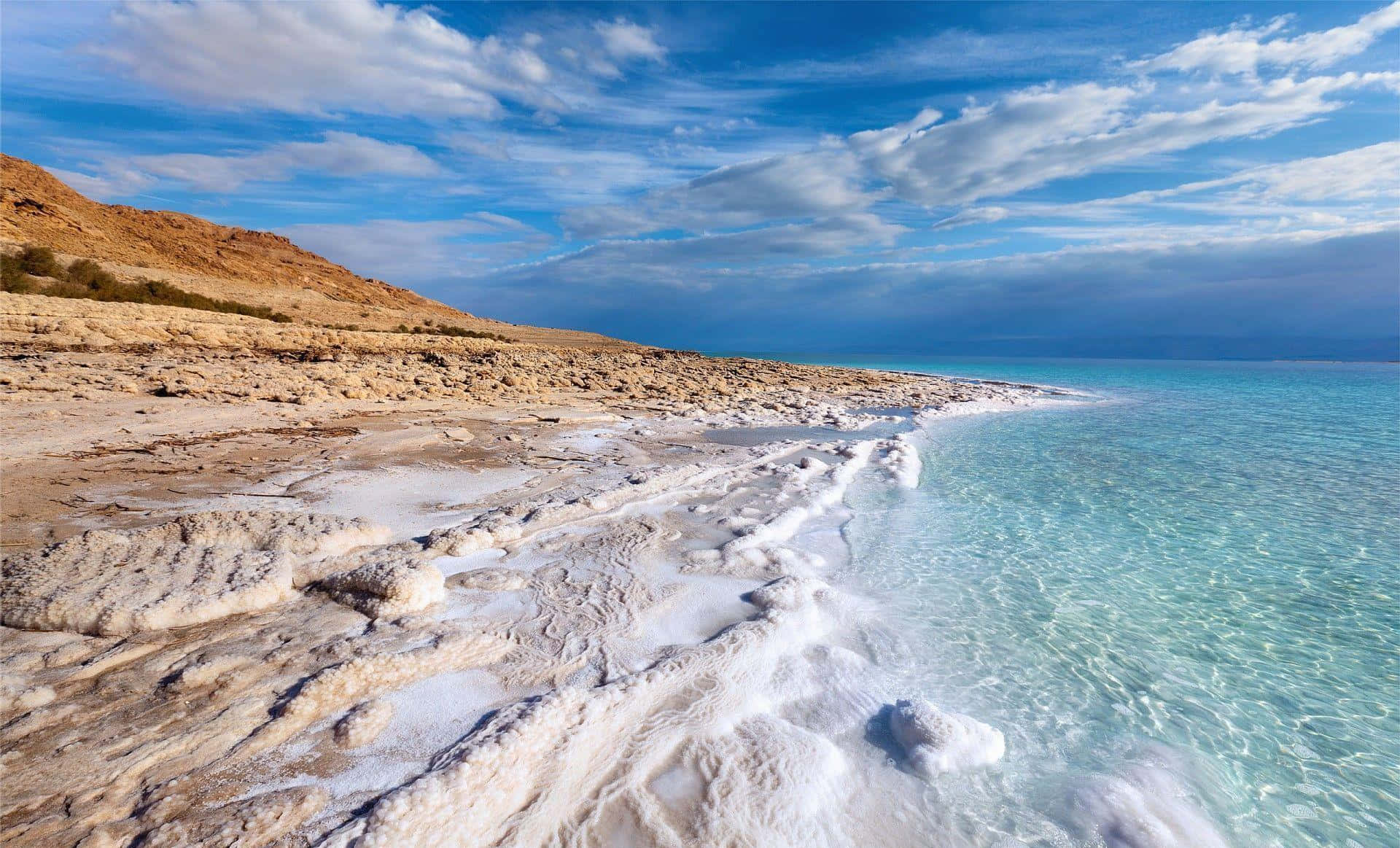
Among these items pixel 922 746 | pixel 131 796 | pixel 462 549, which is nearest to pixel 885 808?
pixel 922 746

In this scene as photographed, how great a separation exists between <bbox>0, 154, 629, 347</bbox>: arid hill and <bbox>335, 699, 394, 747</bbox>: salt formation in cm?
3011

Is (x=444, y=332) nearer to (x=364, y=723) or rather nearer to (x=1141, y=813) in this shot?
(x=364, y=723)

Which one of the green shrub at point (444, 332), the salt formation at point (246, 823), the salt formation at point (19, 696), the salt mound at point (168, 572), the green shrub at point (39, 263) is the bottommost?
the salt formation at point (246, 823)

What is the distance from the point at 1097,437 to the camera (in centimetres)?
1359

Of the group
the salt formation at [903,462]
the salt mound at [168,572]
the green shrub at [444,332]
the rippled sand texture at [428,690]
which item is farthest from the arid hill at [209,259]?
the rippled sand texture at [428,690]

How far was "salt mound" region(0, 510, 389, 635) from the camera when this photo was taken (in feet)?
10.7

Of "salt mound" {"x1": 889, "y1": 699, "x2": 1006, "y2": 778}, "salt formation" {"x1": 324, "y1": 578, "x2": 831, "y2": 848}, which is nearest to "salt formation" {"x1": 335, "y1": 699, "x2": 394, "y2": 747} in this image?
"salt formation" {"x1": 324, "y1": 578, "x2": 831, "y2": 848}

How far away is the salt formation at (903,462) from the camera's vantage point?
28.7 feet

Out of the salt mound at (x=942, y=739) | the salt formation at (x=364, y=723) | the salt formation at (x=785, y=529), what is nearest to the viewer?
the salt formation at (x=364, y=723)

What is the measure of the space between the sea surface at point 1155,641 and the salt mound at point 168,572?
4346mm

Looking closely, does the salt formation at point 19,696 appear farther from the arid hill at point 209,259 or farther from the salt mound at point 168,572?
A: the arid hill at point 209,259

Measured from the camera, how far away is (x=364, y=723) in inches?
108

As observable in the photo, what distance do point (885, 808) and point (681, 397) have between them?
1330cm

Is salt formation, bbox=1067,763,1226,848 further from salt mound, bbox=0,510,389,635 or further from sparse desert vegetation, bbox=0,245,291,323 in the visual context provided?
sparse desert vegetation, bbox=0,245,291,323
